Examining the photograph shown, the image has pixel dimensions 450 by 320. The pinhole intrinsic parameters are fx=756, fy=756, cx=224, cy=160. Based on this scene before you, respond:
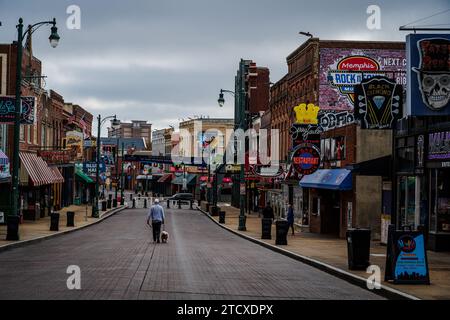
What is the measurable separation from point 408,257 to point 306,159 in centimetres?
2078

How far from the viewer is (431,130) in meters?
26.8

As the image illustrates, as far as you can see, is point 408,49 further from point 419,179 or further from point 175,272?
point 175,272

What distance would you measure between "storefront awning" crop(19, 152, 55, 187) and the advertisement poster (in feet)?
106

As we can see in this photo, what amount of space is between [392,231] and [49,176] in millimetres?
37911

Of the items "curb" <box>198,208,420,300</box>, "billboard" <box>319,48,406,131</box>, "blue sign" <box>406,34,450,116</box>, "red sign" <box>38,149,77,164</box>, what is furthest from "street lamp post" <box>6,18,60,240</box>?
"billboard" <box>319,48,406,131</box>

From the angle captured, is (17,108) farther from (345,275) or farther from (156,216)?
(345,275)

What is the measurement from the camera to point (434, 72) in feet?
77.9

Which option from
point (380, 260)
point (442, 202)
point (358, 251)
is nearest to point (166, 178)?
point (442, 202)

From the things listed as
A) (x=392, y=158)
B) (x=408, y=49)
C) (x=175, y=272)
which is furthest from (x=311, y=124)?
(x=175, y=272)

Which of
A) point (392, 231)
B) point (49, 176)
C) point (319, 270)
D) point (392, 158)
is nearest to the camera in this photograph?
point (392, 231)

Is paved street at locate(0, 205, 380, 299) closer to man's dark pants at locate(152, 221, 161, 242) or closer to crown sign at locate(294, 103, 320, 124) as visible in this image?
man's dark pants at locate(152, 221, 161, 242)

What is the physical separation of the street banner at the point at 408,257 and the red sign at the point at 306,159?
20.2 metres

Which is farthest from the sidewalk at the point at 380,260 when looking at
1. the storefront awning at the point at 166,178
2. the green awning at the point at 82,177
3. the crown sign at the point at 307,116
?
the storefront awning at the point at 166,178

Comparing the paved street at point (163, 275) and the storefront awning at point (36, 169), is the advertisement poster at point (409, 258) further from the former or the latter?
the storefront awning at point (36, 169)
